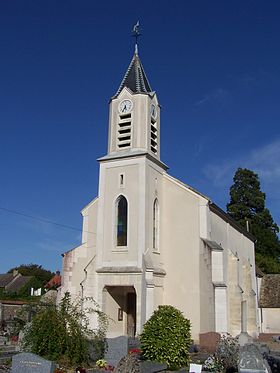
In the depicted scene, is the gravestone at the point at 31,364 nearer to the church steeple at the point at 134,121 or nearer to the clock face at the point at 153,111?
the church steeple at the point at 134,121

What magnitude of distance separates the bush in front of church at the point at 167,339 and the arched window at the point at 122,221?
865 cm

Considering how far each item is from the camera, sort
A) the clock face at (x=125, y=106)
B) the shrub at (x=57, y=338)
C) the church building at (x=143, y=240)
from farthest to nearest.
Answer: the clock face at (x=125, y=106), the church building at (x=143, y=240), the shrub at (x=57, y=338)

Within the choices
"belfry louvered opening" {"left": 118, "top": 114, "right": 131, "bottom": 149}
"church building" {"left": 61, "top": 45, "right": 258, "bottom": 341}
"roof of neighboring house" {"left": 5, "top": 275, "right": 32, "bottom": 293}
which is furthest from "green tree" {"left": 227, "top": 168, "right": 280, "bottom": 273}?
"roof of neighboring house" {"left": 5, "top": 275, "right": 32, "bottom": 293}

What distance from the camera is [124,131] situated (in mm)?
27344

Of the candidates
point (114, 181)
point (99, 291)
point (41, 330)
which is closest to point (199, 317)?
point (99, 291)

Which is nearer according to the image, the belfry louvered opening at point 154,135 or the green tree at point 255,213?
the belfry louvered opening at point 154,135

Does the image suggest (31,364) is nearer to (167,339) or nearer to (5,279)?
(167,339)

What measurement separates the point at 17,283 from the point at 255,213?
38074mm

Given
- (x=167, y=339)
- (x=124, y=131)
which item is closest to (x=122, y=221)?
(x=124, y=131)

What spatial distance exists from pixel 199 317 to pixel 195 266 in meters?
2.78

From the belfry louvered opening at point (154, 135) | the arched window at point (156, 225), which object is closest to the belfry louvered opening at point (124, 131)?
the belfry louvered opening at point (154, 135)

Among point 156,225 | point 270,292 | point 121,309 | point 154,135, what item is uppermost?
point 154,135

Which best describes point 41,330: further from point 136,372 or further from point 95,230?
point 95,230

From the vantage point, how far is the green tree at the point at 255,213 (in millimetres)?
50281
